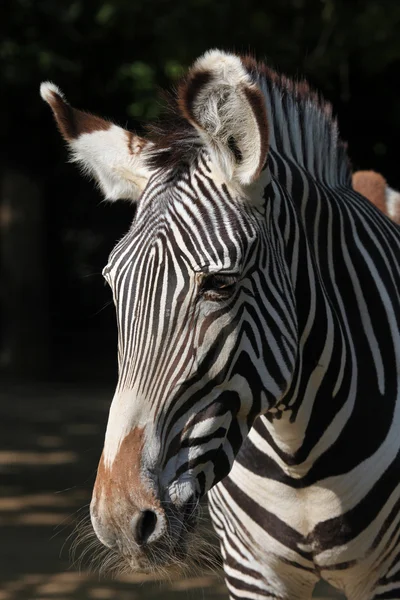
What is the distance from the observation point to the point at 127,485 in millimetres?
2527

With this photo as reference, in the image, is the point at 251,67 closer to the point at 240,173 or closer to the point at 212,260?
the point at 240,173

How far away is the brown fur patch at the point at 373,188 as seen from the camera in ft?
16.6

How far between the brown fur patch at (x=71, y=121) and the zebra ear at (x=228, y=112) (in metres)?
0.61

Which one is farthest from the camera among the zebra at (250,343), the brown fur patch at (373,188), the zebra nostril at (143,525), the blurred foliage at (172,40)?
the blurred foliage at (172,40)

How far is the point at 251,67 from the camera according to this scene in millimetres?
3348

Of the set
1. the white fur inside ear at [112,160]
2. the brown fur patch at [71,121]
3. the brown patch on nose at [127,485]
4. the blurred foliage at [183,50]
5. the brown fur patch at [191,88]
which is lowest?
the brown patch on nose at [127,485]

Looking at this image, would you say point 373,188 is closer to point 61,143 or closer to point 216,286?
point 216,286

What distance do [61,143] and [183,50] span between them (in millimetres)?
5158

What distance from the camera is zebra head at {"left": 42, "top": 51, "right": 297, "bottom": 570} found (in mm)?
2576

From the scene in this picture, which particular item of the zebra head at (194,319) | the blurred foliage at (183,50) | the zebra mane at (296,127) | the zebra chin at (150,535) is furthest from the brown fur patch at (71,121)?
the blurred foliage at (183,50)

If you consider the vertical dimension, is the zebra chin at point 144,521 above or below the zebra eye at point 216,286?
below

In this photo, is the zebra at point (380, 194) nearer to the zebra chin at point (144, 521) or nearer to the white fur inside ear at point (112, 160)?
the white fur inside ear at point (112, 160)

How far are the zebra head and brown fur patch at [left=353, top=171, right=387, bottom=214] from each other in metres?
2.23

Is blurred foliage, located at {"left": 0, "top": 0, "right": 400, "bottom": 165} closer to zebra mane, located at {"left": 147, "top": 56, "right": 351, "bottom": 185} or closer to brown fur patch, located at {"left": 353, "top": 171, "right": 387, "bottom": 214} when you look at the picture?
brown fur patch, located at {"left": 353, "top": 171, "right": 387, "bottom": 214}
